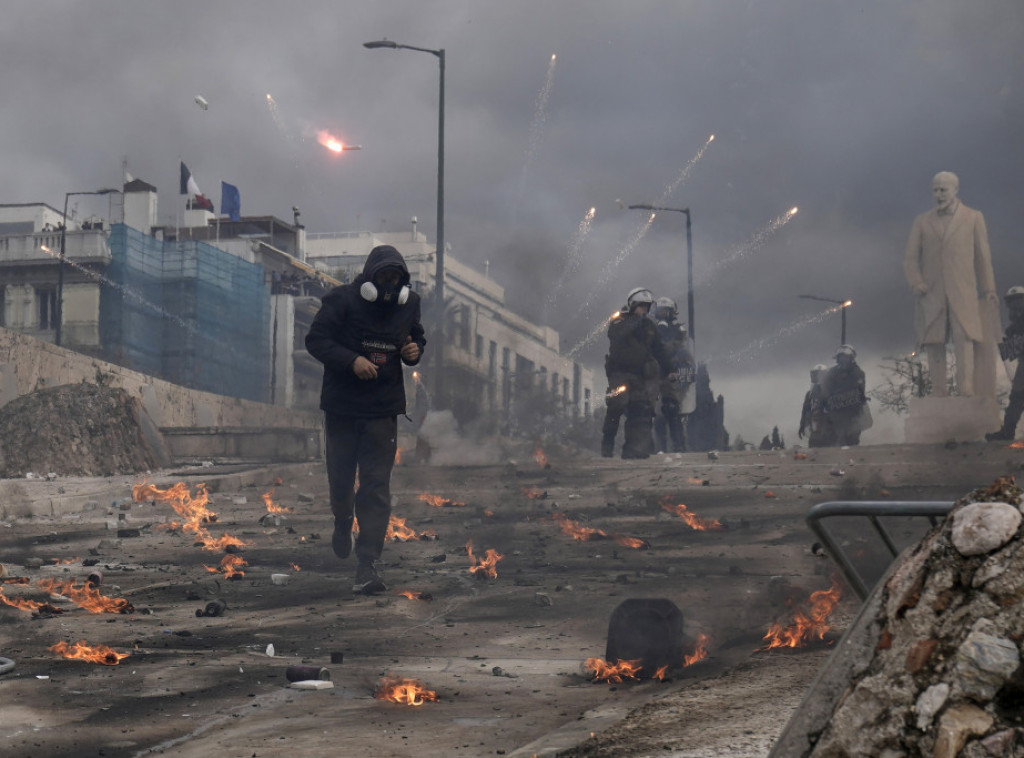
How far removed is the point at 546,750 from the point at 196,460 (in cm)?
1712

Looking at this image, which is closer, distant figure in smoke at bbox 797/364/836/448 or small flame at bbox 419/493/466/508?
small flame at bbox 419/493/466/508

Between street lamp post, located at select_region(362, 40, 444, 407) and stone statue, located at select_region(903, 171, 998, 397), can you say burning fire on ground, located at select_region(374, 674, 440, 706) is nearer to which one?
stone statue, located at select_region(903, 171, 998, 397)

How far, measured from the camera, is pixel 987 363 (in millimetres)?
16156

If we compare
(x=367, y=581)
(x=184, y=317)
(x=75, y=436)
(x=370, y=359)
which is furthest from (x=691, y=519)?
(x=184, y=317)

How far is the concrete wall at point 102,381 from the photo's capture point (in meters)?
23.7

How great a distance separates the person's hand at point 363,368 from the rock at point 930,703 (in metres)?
5.40

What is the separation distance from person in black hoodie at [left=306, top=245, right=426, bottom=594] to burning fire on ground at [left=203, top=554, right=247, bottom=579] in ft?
2.56

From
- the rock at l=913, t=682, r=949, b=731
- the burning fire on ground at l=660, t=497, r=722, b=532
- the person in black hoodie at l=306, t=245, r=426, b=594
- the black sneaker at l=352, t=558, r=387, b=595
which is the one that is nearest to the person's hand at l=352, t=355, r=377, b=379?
the person in black hoodie at l=306, t=245, r=426, b=594

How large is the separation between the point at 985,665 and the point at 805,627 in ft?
11.2

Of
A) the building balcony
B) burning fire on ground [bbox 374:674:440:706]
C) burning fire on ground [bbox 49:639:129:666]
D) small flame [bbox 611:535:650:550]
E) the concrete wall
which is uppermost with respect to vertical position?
the building balcony

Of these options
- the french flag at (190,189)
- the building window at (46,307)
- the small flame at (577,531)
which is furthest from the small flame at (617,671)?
the french flag at (190,189)

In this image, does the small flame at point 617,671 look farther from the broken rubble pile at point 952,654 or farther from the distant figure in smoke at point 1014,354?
the distant figure in smoke at point 1014,354

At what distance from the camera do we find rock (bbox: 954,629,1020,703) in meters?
2.00

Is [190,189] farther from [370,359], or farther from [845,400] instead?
[370,359]
